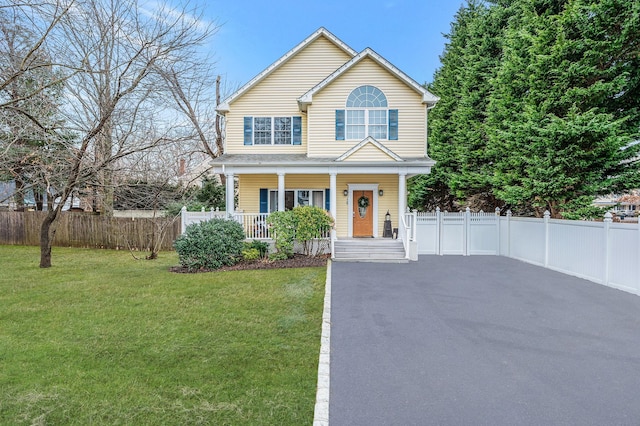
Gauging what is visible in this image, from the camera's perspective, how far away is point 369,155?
46.5 feet

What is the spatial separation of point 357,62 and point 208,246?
1008cm

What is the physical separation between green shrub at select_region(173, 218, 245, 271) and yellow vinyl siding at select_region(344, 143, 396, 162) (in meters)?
5.59

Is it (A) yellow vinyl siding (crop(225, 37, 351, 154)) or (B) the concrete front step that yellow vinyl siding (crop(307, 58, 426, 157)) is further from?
(B) the concrete front step

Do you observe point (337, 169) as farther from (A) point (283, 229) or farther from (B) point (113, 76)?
(B) point (113, 76)

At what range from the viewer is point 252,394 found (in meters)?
3.77

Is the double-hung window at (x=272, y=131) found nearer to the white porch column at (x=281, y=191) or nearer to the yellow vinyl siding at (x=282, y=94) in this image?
the yellow vinyl siding at (x=282, y=94)

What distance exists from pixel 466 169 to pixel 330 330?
14.8m

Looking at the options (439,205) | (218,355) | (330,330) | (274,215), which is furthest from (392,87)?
(218,355)

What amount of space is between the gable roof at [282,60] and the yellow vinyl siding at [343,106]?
186cm

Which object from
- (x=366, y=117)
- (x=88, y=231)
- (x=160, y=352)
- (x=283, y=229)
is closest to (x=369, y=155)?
(x=366, y=117)

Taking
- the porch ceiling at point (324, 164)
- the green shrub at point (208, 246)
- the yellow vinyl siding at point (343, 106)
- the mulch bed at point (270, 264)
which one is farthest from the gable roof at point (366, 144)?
the green shrub at point (208, 246)

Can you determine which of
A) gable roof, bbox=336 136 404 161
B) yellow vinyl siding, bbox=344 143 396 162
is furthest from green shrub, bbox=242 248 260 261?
yellow vinyl siding, bbox=344 143 396 162

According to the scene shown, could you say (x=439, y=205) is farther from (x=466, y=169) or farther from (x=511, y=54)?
(x=511, y=54)

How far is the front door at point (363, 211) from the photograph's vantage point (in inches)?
634
